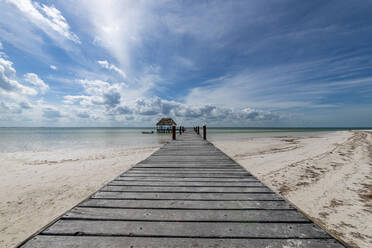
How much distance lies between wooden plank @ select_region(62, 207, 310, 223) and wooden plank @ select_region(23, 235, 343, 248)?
1.04 feet

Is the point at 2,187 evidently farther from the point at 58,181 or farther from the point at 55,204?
the point at 55,204

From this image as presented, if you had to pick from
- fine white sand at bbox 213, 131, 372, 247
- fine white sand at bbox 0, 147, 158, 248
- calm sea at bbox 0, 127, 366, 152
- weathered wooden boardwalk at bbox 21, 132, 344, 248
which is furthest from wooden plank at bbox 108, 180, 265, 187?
calm sea at bbox 0, 127, 366, 152

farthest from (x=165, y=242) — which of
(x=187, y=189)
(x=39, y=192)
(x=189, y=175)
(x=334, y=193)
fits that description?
(x=39, y=192)

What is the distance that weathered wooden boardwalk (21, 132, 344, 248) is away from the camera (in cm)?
149

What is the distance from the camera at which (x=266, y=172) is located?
7.46 m

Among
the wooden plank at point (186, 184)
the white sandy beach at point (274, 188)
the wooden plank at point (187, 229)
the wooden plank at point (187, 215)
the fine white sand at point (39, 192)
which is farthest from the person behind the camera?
the fine white sand at point (39, 192)

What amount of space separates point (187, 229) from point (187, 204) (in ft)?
1.85

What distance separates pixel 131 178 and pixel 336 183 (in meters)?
7.26

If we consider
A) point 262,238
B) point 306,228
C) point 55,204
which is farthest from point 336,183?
point 55,204

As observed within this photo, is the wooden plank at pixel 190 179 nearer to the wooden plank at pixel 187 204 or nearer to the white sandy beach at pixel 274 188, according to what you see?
the wooden plank at pixel 187 204

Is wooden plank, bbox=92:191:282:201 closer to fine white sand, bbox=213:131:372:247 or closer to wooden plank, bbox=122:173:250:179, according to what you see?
fine white sand, bbox=213:131:372:247

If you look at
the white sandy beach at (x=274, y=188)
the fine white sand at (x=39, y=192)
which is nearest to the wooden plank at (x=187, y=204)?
the white sandy beach at (x=274, y=188)

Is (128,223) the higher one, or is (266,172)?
(128,223)

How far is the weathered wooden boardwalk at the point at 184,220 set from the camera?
58.6 inches
